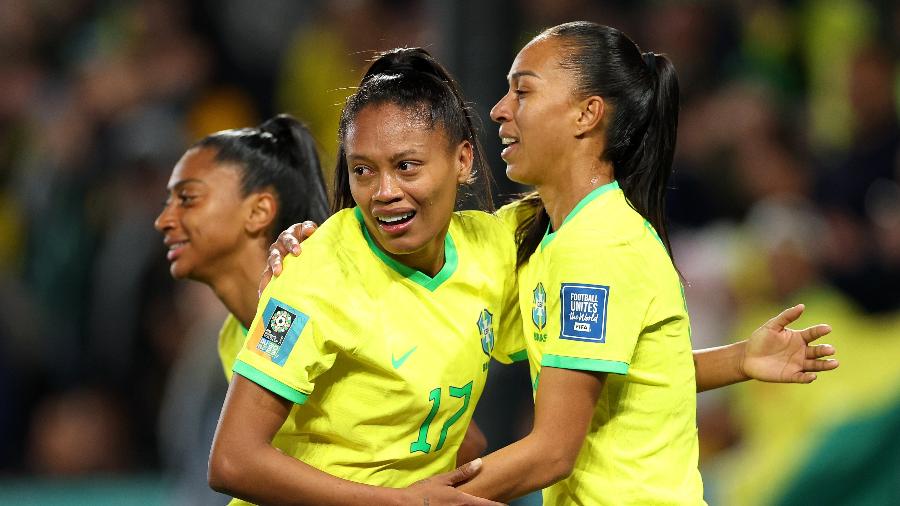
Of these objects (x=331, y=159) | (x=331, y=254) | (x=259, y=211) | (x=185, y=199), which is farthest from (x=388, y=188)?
(x=331, y=159)

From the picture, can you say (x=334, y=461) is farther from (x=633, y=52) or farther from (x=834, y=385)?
(x=834, y=385)

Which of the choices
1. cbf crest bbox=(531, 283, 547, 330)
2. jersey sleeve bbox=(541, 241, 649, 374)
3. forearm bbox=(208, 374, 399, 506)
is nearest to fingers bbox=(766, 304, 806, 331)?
jersey sleeve bbox=(541, 241, 649, 374)

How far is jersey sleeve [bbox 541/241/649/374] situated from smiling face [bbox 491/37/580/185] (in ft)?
0.80

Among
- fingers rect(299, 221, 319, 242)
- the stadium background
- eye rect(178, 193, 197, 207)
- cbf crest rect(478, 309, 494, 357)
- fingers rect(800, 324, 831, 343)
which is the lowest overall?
the stadium background

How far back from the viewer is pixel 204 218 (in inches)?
122

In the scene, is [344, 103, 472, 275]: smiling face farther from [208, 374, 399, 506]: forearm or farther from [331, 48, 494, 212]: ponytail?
[208, 374, 399, 506]: forearm

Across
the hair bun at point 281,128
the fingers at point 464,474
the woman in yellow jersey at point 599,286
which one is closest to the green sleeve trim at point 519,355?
the woman in yellow jersey at point 599,286

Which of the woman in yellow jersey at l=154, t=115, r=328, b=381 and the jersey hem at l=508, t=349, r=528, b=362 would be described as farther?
the woman in yellow jersey at l=154, t=115, r=328, b=381

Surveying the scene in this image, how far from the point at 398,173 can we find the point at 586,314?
431 mm

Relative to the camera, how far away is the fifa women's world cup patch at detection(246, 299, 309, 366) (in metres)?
2.44

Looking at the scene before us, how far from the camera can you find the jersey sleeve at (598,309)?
8.21 feet

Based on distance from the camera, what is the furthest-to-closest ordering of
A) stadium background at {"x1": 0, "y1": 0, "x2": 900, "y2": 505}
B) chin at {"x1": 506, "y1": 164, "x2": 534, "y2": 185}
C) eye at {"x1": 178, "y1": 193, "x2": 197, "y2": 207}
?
stadium background at {"x1": 0, "y1": 0, "x2": 900, "y2": 505}
eye at {"x1": 178, "y1": 193, "x2": 197, "y2": 207}
chin at {"x1": 506, "y1": 164, "x2": 534, "y2": 185}

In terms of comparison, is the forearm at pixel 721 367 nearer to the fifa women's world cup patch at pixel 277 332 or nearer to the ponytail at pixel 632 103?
the ponytail at pixel 632 103

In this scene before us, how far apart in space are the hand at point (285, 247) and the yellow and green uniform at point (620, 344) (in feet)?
1.49
